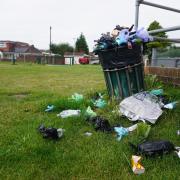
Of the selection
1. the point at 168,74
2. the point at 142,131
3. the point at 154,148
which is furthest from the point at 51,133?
the point at 168,74

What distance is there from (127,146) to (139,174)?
0.53 m

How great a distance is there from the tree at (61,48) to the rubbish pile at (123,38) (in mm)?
77342

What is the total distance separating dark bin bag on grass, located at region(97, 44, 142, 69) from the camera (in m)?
4.20

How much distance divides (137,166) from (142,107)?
1.42m

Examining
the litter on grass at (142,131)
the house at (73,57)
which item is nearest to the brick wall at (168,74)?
the litter on grass at (142,131)

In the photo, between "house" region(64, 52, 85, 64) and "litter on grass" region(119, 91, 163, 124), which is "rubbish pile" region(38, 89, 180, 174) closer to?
"litter on grass" region(119, 91, 163, 124)

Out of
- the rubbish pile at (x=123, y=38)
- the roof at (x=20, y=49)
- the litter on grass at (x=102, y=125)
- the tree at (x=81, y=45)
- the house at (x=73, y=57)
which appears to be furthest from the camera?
the tree at (x=81, y=45)

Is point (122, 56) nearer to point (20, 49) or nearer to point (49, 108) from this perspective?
point (49, 108)

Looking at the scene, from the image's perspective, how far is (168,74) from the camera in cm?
532

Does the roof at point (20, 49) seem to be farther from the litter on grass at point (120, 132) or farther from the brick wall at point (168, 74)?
the litter on grass at point (120, 132)

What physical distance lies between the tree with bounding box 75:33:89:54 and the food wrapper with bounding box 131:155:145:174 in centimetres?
7888

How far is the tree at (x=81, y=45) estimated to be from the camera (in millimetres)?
81625

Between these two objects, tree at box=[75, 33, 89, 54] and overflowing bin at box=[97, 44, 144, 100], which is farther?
tree at box=[75, 33, 89, 54]

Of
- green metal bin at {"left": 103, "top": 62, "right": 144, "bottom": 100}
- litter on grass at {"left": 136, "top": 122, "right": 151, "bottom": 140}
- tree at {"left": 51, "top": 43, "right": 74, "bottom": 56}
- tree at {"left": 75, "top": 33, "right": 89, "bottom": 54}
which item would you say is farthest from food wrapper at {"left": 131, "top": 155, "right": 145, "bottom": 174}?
tree at {"left": 51, "top": 43, "right": 74, "bottom": 56}
